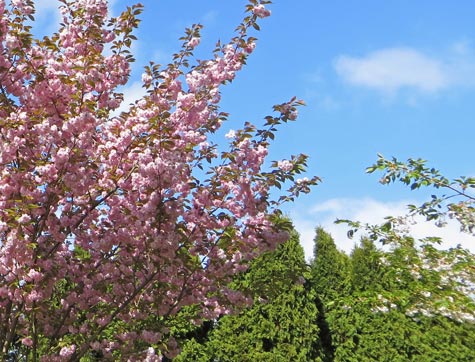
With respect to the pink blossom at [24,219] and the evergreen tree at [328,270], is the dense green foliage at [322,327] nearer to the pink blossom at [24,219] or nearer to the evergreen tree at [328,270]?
the evergreen tree at [328,270]

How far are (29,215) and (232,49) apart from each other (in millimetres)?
2529

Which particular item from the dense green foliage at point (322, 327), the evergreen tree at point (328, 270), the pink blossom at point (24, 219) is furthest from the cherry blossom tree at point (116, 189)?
the evergreen tree at point (328, 270)

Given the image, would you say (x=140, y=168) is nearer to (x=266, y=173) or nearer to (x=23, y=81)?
(x=266, y=173)

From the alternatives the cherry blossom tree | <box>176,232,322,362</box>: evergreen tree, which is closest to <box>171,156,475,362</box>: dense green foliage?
<box>176,232,322,362</box>: evergreen tree

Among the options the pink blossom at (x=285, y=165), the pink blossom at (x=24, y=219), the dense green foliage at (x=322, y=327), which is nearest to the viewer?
the pink blossom at (x=24, y=219)

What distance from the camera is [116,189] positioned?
4.75m

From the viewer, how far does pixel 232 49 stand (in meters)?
5.21

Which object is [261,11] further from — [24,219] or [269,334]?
[269,334]

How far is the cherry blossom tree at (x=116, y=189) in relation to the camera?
178 inches

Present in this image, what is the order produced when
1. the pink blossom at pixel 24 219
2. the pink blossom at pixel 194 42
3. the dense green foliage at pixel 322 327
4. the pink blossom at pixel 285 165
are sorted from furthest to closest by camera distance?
the dense green foliage at pixel 322 327
the pink blossom at pixel 194 42
the pink blossom at pixel 285 165
the pink blossom at pixel 24 219

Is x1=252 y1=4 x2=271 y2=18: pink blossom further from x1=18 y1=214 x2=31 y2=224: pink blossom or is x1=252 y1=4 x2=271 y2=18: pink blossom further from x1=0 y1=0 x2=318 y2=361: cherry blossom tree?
x1=18 y1=214 x2=31 y2=224: pink blossom

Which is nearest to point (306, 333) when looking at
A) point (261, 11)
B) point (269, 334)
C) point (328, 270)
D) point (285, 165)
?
point (269, 334)

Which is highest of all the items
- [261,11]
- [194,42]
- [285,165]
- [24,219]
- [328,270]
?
[261,11]

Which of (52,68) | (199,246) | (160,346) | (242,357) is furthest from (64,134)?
(242,357)
